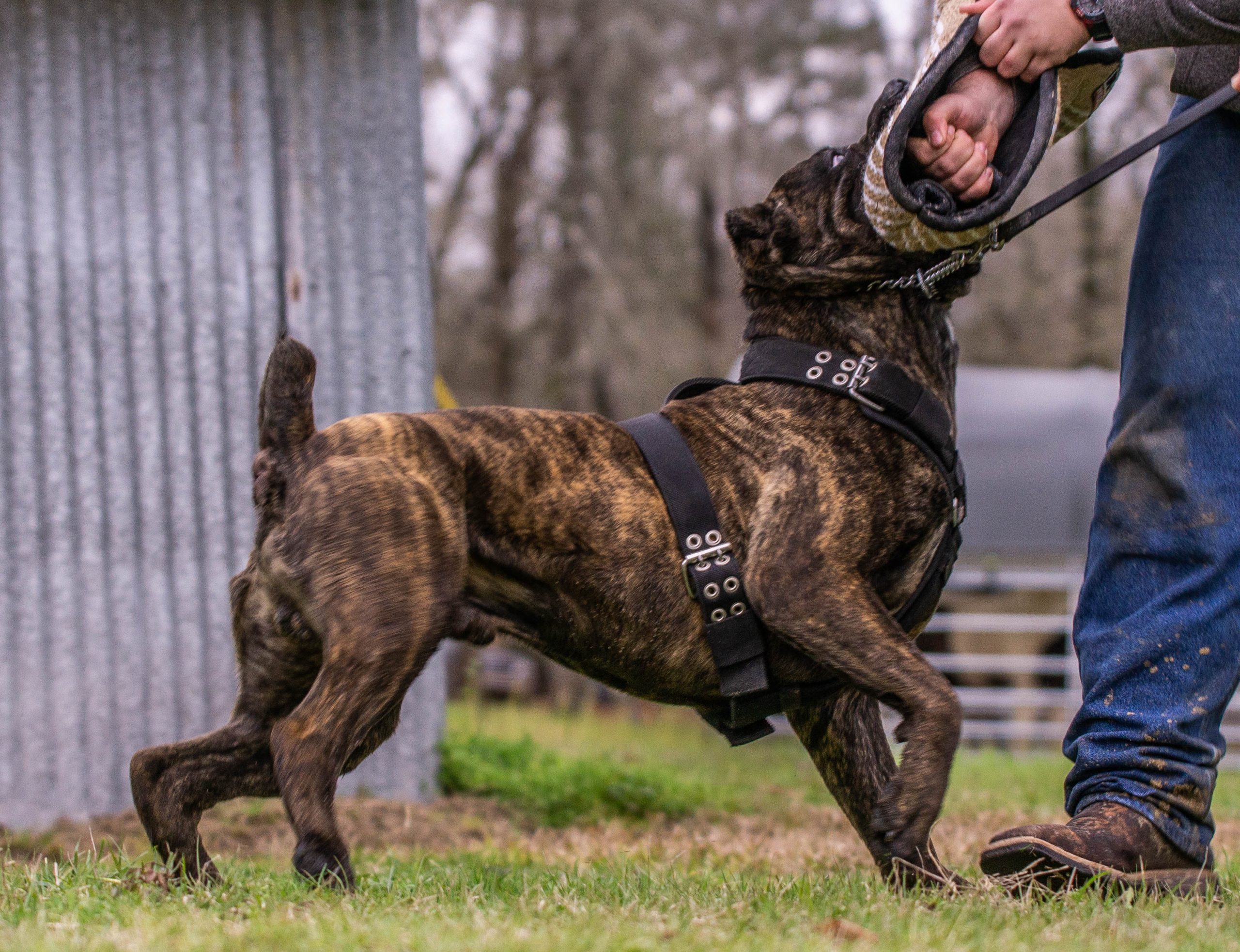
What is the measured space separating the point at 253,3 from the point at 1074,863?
458 centimetres

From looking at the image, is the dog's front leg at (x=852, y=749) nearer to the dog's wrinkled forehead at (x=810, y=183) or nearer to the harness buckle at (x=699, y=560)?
the harness buckle at (x=699, y=560)

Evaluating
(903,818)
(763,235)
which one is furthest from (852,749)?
(763,235)

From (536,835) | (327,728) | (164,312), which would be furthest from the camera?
(164,312)

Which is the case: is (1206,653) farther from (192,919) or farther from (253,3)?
(253,3)

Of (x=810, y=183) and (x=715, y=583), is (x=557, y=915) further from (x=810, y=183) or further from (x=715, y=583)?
→ (x=810, y=183)

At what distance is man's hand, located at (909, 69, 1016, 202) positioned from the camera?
291 centimetres

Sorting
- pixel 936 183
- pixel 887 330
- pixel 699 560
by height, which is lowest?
pixel 699 560

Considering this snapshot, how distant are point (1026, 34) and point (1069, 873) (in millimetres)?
1929

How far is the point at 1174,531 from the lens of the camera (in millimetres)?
3055

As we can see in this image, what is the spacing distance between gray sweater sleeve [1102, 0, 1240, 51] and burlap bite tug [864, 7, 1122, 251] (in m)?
0.18

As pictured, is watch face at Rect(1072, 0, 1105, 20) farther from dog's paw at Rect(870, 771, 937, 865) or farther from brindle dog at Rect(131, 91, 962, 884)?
dog's paw at Rect(870, 771, 937, 865)

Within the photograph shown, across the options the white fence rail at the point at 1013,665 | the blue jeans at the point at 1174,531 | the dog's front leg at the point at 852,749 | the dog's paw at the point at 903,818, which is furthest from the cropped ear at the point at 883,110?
the white fence rail at the point at 1013,665

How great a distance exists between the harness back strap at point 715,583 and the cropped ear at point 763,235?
66 cm

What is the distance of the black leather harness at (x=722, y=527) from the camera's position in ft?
9.36
